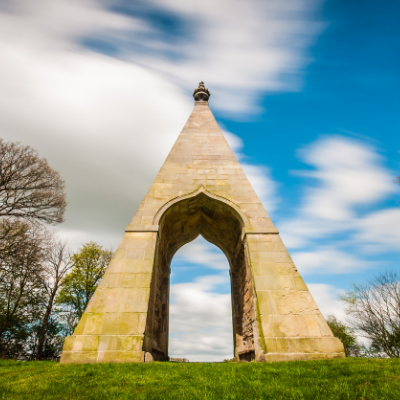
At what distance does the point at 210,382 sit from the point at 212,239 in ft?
27.8

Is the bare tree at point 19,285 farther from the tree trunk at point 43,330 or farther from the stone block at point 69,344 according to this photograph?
the stone block at point 69,344

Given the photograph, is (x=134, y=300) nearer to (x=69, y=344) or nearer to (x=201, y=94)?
(x=69, y=344)

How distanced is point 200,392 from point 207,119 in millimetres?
12537

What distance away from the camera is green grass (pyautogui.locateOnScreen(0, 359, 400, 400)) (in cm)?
393

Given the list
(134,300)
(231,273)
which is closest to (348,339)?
(231,273)

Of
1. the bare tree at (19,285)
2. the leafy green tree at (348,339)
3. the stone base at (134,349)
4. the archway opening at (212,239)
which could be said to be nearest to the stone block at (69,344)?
the stone base at (134,349)

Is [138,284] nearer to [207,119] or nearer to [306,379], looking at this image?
[306,379]

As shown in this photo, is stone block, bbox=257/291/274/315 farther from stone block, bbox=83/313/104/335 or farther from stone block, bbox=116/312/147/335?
stone block, bbox=83/313/104/335

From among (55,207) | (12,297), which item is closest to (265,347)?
(55,207)

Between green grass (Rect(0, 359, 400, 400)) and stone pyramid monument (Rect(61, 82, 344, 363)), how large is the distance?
0.96 m

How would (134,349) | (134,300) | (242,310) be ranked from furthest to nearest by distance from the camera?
(242,310), (134,300), (134,349)

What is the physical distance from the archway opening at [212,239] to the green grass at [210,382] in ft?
11.8

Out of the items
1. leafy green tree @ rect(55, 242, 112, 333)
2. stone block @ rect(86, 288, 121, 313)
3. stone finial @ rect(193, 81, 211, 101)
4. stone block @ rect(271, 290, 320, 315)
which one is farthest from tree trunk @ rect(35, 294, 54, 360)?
stone finial @ rect(193, 81, 211, 101)

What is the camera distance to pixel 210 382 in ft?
14.8
